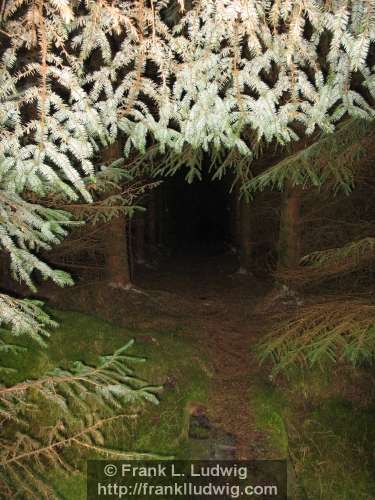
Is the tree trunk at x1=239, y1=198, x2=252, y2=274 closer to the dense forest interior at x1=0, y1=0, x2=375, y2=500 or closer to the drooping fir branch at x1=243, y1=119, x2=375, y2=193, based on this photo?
the dense forest interior at x1=0, y1=0, x2=375, y2=500

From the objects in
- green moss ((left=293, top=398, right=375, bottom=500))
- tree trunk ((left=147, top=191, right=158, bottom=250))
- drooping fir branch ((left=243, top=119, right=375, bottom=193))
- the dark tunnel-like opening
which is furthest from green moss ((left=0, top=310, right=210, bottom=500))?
the dark tunnel-like opening

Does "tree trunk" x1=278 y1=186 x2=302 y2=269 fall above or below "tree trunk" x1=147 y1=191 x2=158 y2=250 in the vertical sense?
below

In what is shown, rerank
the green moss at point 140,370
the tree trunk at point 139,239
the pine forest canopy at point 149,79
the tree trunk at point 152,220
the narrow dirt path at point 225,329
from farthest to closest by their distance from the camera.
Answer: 1. the tree trunk at point 152,220
2. the tree trunk at point 139,239
3. the narrow dirt path at point 225,329
4. the green moss at point 140,370
5. the pine forest canopy at point 149,79

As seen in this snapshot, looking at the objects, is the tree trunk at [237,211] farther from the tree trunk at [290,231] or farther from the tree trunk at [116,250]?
the tree trunk at [116,250]

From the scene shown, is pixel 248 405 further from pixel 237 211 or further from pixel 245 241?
pixel 237 211

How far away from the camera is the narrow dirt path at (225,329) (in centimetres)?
527

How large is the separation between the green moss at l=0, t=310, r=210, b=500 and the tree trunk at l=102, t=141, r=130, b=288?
2.36m

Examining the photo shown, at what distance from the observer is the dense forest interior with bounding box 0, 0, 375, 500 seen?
2479mm

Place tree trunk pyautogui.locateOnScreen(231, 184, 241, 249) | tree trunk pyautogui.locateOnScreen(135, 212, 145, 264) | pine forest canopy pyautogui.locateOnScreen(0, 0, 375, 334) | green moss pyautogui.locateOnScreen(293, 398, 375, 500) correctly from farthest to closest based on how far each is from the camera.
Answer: tree trunk pyautogui.locateOnScreen(135, 212, 145, 264) < tree trunk pyautogui.locateOnScreen(231, 184, 241, 249) < green moss pyautogui.locateOnScreen(293, 398, 375, 500) < pine forest canopy pyautogui.locateOnScreen(0, 0, 375, 334)

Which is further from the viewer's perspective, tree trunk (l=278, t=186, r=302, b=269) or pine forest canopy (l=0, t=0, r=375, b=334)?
tree trunk (l=278, t=186, r=302, b=269)

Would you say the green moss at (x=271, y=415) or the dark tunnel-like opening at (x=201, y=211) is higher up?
the dark tunnel-like opening at (x=201, y=211)

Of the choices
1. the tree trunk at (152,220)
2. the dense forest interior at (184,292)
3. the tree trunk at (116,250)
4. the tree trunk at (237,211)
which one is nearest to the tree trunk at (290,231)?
the dense forest interior at (184,292)

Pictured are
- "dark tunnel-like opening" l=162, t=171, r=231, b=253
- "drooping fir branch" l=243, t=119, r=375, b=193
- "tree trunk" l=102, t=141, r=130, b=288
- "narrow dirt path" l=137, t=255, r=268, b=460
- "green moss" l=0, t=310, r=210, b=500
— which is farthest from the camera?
"dark tunnel-like opening" l=162, t=171, r=231, b=253

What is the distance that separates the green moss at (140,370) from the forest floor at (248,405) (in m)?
0.02
